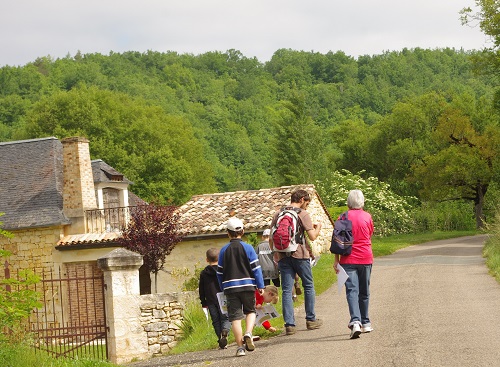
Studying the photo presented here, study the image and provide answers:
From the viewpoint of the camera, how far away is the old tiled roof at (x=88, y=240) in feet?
93.5

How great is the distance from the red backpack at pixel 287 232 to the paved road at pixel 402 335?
1182mm

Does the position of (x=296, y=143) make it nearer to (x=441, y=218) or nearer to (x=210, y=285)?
(x=441, y=218)

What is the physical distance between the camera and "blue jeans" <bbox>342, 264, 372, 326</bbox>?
34.9ft

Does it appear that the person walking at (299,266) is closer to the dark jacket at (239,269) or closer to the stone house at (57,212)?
the dark jacket at (239,269)

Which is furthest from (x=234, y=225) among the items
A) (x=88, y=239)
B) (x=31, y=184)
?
(x=31, y=184)

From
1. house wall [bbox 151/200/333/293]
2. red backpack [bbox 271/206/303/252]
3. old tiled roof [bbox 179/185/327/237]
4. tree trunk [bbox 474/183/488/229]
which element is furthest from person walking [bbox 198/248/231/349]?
tree trunk [bbox 474/183/488/229]

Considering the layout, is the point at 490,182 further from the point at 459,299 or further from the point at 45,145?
the point at 459,299

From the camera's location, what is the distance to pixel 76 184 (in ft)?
97.8

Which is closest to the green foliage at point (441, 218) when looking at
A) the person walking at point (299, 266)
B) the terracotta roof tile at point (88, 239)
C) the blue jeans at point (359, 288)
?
the terracotta roof tile at point (88, 239)

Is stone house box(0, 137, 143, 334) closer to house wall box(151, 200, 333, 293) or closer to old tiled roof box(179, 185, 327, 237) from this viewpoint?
house wall box(151, 200, 333, 293)

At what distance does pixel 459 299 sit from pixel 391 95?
263ft

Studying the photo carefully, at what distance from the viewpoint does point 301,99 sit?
64375 mm

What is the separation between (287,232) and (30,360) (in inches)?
169

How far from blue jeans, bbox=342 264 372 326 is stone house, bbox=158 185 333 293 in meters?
15.1
